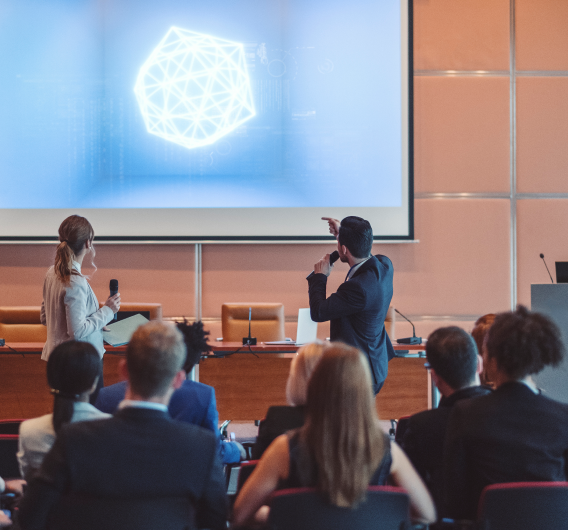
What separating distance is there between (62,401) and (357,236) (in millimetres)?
1631

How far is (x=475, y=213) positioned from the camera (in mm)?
5074

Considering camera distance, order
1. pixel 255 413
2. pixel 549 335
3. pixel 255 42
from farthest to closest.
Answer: pixel 255 42 → pixel 255 413 → pixel 549 335

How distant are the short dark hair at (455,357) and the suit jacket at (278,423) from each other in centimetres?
44

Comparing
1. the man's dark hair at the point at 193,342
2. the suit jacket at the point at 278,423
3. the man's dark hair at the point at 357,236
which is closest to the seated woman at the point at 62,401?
the suit jacket at the point at 278,423

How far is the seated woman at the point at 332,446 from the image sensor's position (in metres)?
1.18

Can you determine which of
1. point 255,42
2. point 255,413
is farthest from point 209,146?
point 255,413

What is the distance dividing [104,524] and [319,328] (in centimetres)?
393

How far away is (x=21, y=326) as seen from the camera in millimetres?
4133

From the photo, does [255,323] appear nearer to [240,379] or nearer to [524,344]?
[240,379]

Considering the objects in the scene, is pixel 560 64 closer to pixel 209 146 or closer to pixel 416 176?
pixel 416 176

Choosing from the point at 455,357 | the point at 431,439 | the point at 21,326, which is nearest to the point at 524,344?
the point at 455,357

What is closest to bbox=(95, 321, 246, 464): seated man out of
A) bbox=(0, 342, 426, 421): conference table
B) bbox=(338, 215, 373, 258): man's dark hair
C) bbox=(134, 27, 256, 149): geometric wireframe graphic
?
bbox=(338, 215, 373, 258): man's dark hair

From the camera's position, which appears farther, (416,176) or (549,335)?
(416,176)

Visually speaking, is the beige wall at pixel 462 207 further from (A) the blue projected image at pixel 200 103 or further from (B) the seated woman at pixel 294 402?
(B) the seated woman at pixel 294 402
